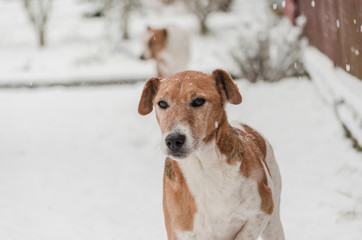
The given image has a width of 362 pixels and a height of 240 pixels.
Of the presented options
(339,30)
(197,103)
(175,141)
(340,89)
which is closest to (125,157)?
(340,89)

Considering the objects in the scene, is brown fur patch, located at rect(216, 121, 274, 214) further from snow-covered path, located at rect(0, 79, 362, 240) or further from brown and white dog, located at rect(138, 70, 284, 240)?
snow-covered path, located at rect(0, 79, 362, 240)

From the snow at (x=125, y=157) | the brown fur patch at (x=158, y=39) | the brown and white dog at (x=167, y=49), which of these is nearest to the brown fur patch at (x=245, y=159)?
the snow at (x=125, y=157)

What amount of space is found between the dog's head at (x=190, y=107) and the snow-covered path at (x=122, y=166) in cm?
53

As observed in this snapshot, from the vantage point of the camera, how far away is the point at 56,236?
16.1ft

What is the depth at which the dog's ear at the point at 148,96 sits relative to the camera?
3146 millimetres

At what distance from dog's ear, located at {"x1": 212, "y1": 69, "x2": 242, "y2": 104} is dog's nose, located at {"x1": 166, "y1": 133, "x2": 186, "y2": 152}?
479 mm

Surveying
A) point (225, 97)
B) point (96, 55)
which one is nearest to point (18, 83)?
point (96, 55)

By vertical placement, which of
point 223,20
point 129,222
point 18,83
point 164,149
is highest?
point 164,149

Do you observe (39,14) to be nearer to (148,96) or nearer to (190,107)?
(148,96)

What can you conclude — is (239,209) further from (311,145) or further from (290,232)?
(311,145)

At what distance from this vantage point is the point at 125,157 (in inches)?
288

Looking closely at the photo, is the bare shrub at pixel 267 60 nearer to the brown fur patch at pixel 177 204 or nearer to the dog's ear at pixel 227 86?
the dog's ear at pixel 227 86

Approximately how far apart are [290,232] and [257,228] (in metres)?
1.70

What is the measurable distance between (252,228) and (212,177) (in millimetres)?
335
